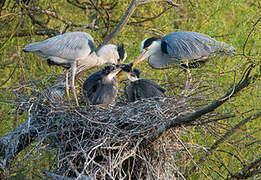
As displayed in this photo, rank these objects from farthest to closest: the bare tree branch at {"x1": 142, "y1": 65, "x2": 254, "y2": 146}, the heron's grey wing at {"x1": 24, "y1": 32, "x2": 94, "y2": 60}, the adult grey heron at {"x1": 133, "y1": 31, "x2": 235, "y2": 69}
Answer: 1. the adult grey heron at {"x1": 133, "y1": 31, "x2": 235, "y2": 69}
2. the heron's grey wing at {"x1": 24, "y1": 32, "x2": 94, "y2": 60}
3. the bare tree branch at {"x1": 142, "y1": 65, "x2": 254, "y2": 146}

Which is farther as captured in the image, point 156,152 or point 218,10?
point 218,10

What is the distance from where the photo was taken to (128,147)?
158 inches

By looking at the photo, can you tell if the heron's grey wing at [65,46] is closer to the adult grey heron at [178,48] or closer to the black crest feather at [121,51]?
the black crest feather at [121,51]

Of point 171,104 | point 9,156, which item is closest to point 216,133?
point 171,104

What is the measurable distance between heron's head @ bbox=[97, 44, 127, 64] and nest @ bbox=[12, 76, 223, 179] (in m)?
1.44

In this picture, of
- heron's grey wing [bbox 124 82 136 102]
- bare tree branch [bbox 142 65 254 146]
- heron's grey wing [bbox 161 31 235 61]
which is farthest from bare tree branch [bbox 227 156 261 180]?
heron's grey wing [bbox 161 31 235 61]

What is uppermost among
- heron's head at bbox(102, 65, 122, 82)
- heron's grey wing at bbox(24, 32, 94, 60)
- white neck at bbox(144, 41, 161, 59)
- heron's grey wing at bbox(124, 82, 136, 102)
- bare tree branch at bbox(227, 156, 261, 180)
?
heron's grey wing at bbox(24, 32, 94, 60)

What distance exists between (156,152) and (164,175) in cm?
25

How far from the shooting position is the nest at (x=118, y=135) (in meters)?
3.90

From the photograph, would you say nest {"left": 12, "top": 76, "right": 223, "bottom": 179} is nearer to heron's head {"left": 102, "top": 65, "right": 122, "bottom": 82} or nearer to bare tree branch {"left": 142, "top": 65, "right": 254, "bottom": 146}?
bare tree branch {"left": 142, "top": 65, "right": 254, "bottom": 146}

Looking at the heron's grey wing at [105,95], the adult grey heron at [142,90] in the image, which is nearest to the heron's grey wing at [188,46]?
the adult grey heron at [142,90]

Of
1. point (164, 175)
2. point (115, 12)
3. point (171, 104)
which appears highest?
point (115, 12)

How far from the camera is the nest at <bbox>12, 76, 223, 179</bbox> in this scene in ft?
12.8

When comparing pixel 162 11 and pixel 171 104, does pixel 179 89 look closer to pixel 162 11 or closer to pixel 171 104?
pixel 171 104
